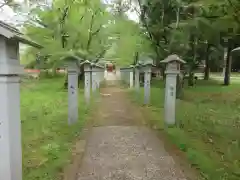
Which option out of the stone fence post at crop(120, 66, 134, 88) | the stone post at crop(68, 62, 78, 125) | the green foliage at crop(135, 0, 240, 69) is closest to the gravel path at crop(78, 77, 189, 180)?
the stone post at crop(68, 62, 78, 125)

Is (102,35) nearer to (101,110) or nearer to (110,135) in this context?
(101,110)

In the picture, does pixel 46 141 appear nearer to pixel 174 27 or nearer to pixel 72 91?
pixel 72 91

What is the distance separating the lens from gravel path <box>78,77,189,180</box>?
4656 mm

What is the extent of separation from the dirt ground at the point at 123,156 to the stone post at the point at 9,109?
156cm

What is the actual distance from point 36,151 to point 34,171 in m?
1.11

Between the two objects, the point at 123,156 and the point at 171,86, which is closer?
the point at 123,156

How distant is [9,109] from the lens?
2.97 meters

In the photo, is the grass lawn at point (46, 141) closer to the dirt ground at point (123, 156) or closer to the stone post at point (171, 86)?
the dirt ground at point (123, 156)

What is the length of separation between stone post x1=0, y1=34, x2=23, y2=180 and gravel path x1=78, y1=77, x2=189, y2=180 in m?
1.62

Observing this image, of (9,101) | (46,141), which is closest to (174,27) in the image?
(46,141)

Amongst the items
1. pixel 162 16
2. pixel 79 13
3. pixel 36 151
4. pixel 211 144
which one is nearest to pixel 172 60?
pixel 211 144

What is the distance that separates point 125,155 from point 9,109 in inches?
122

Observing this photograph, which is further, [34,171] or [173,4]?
[173,4]

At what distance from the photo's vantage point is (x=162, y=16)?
45.3ft
